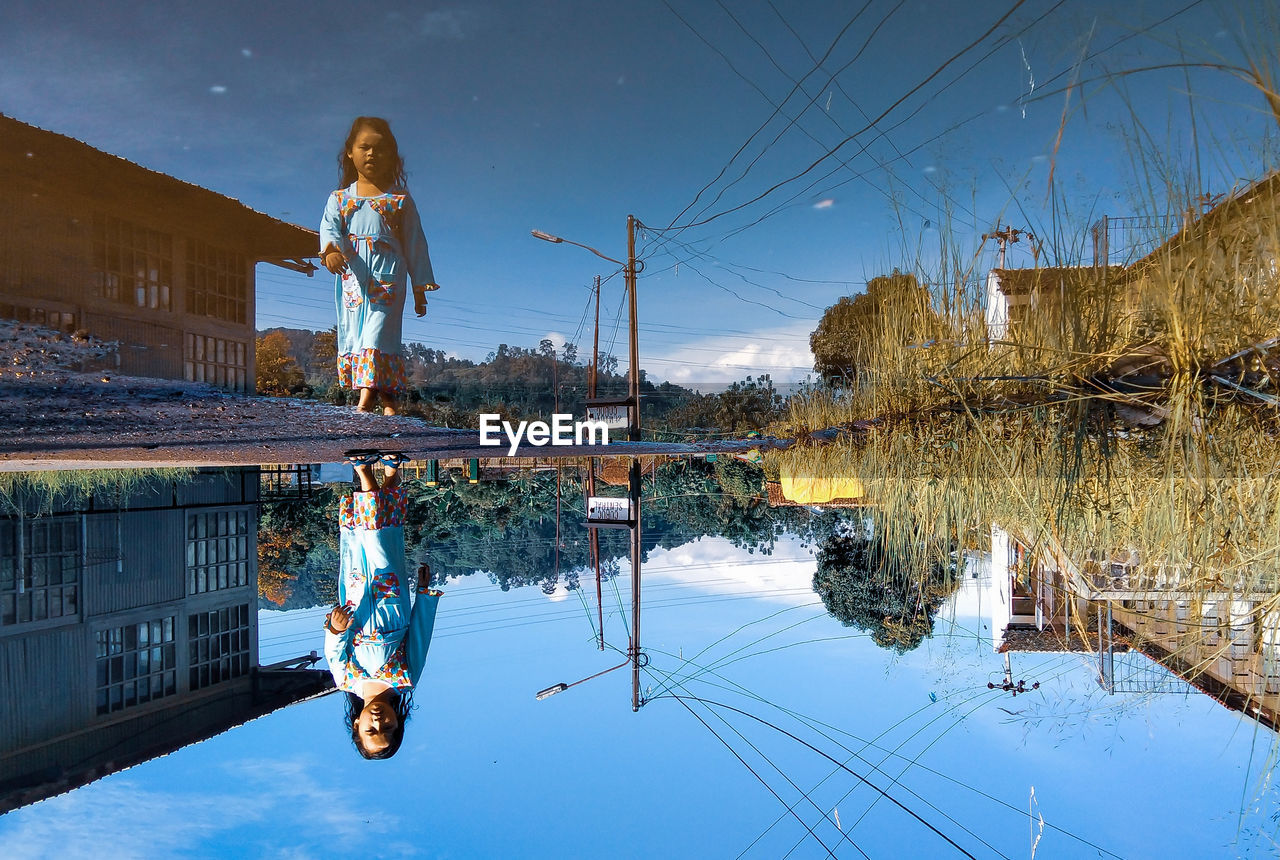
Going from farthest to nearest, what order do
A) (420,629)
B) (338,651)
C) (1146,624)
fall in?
(420,629)
(338,651)
(1146,624)

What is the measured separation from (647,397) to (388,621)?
126 inches

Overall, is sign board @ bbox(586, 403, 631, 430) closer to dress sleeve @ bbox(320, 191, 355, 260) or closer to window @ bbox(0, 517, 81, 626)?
dress sleeve @ bbox(320, 191, 355, 260)

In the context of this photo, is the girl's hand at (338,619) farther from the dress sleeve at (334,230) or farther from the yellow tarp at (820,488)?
the yellow tarp at (820,488)

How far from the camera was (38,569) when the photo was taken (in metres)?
1.51

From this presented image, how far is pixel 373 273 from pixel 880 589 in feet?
6.38

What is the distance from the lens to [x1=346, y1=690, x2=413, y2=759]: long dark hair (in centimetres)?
136

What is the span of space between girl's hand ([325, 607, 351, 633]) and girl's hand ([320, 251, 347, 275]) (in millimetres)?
1193

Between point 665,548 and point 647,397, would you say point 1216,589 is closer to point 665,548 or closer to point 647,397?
point 665,548

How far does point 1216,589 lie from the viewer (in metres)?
0.77

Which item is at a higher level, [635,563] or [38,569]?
[38,569]

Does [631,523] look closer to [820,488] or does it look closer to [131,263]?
[820,488]

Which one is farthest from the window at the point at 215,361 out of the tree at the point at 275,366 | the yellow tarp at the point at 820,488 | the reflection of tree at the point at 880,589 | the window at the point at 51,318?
the reflection of tree at the point at 880,589

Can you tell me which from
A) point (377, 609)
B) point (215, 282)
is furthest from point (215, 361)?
point (377, 609)

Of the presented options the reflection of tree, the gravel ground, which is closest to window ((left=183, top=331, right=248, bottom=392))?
the gravel ground
